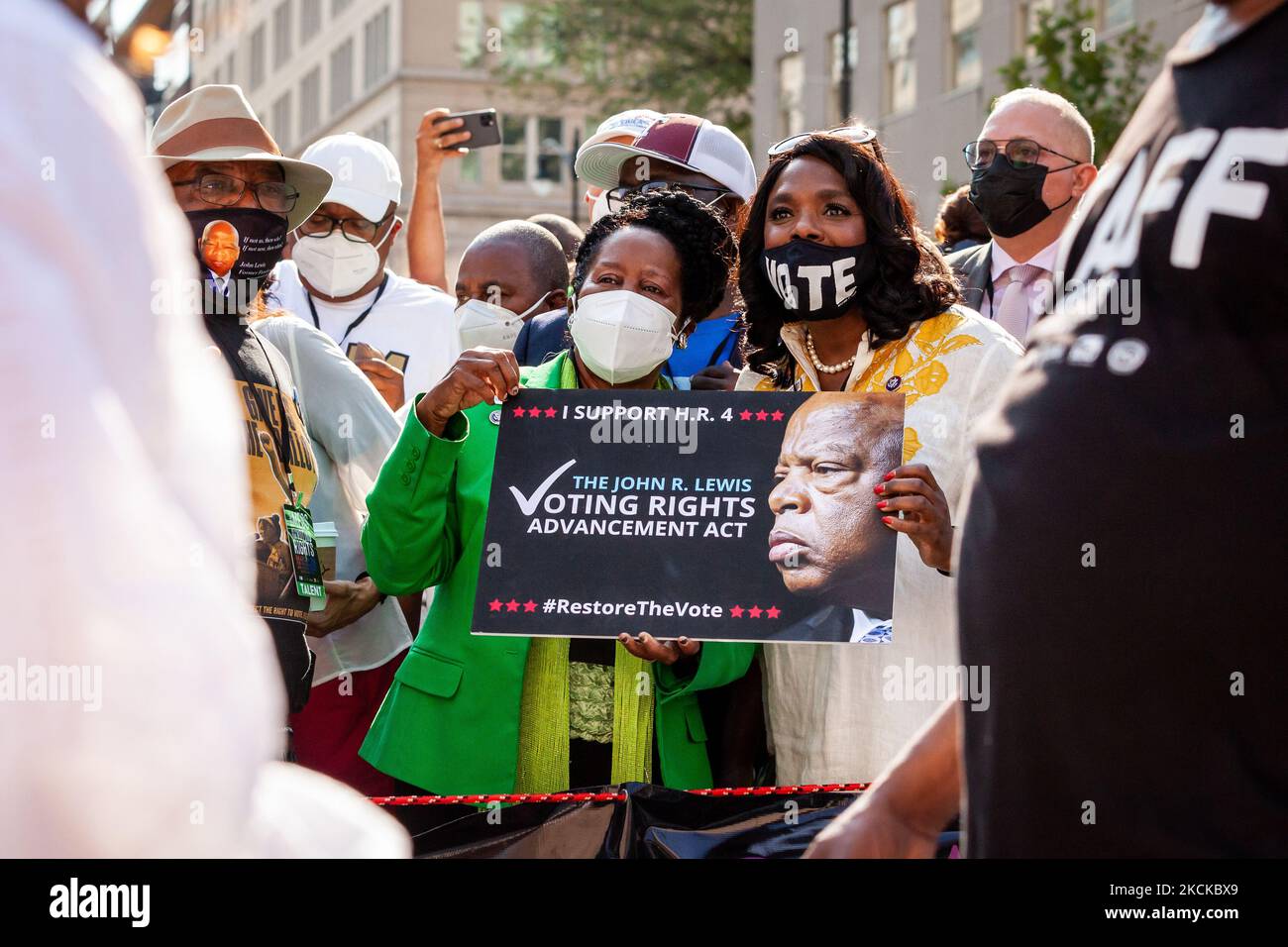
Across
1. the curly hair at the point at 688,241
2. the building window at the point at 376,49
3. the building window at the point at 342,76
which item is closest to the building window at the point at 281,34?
the building window at the point at 342,76

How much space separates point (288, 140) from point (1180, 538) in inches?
3196

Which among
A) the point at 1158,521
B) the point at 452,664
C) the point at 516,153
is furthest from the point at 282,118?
the point at 1158,521

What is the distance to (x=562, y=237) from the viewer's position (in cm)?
725

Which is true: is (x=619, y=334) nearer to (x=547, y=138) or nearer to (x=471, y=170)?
(x=547, y=138)

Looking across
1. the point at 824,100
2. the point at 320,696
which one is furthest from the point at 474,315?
the point at 824,100

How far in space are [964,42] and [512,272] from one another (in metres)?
23.3

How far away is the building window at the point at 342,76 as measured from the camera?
70.2 m

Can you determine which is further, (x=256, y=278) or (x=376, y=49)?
(x=376, y=49)

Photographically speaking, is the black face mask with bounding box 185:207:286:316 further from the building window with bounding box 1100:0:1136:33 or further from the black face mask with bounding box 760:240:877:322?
the building window with bounding box 1100:0:1136:33

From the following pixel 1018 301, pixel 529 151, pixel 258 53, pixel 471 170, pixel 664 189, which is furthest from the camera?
pixel 258 53

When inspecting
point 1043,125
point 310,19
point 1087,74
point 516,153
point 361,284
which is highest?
point 310,19

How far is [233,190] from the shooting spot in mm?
4398

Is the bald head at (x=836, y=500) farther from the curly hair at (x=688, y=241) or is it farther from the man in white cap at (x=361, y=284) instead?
the man in white cap at (x=361, y=284)

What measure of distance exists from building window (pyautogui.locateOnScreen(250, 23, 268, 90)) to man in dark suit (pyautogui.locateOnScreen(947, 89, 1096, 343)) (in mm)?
77635
